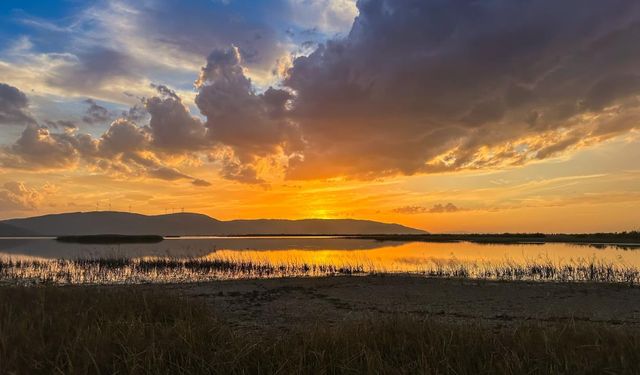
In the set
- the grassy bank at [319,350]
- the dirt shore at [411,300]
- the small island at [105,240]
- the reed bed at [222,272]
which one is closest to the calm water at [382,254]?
the reed bed at [222,272]

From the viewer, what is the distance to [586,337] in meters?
7.79

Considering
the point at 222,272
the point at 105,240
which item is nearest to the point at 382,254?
the point at 222,272

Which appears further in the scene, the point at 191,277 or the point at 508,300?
the point at 191,277

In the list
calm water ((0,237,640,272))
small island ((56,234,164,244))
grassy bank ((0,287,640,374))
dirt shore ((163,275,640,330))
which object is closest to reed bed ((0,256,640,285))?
dirt shore ((163,275,640,330))

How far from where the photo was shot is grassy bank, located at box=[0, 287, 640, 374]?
654cm

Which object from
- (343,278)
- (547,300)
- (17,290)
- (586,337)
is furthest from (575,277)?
(17,290)

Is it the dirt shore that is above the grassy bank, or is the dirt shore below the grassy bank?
below

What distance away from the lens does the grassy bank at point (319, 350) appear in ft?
21.5

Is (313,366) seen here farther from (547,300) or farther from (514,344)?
(547,300)

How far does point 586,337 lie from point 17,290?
567 inches

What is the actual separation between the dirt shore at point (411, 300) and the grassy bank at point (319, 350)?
571 cm

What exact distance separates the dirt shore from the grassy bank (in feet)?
18.7

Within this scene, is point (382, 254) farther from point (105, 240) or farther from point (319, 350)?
point (105, 240)

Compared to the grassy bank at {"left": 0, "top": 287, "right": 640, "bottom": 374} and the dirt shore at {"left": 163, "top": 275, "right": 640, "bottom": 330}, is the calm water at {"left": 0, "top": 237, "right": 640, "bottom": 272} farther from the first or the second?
the grassy bank at {"left": 0, "top": 287, "right": 640, "bottom": 374}
